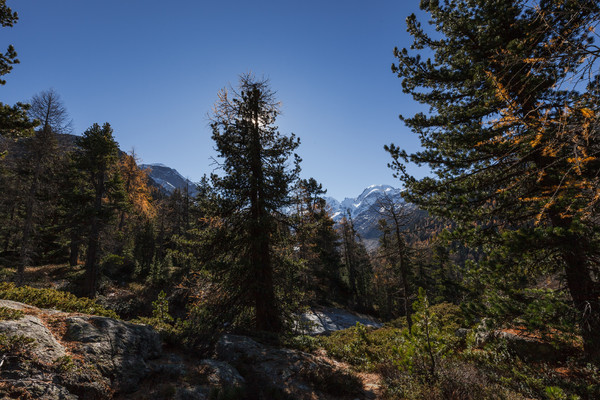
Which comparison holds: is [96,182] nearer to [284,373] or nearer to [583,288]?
[284,373]

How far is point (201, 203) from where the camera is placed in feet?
31.6

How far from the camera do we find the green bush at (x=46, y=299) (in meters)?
6.78

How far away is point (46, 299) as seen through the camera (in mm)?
7090

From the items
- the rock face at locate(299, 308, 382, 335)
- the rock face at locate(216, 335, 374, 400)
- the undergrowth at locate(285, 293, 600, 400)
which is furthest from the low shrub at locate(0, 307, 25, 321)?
the rock face at locate(299, 308, 382, 335)

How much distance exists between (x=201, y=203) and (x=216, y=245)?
5.87ft

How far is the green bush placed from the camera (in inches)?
267

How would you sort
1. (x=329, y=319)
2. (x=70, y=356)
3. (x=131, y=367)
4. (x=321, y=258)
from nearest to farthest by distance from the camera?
1. (x=70, y=356)
2. (x=131, y=367)
3. (x=329, y=319)
4. (x=321, y=258)

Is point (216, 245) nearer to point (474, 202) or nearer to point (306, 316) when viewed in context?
point (474, 202)

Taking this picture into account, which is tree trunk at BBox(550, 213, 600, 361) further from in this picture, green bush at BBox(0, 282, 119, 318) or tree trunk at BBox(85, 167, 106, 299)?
tree trunk at BBox(85, 167, 106, 299)

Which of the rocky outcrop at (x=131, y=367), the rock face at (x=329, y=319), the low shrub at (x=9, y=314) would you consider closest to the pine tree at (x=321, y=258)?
the rock face at (x=329, y=319)

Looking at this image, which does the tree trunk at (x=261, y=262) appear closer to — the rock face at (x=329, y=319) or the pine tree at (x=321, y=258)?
the pine tree at (x=321, y=258)

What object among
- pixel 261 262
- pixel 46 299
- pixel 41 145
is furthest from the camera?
pixel 41 145

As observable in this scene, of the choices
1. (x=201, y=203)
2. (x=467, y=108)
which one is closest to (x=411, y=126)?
(x=467, y=108)

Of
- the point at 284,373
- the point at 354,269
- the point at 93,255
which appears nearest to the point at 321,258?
the point at 354,269
